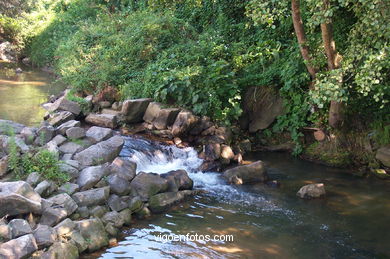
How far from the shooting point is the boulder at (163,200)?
24.1ft

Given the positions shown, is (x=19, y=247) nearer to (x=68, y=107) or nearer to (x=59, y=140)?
(x=59, y=140)

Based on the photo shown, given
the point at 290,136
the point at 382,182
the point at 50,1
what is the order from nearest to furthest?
the point at 382,182, the point at 290,136, the point at 50,1

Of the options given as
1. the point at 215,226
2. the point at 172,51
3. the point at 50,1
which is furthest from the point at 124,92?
the point at 50,1

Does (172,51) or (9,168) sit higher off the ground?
(172,51)

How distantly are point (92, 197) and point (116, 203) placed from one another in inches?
15.7

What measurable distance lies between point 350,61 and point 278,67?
10.6 ft

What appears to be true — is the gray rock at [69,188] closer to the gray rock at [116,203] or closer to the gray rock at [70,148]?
the gray rock at [116,203]

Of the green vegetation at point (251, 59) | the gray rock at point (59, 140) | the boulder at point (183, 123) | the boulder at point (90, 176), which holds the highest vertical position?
the green vegetation at point (251, 59)

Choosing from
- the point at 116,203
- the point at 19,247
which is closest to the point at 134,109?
the point at 116,203

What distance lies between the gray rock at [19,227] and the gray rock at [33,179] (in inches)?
40.1

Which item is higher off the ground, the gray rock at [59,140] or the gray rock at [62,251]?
the gray rock at [59,140]

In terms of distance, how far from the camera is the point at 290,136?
34.6 feet

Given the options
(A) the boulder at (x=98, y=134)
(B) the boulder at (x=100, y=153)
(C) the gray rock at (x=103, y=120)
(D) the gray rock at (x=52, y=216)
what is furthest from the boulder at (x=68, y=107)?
(D) the gray rock at (x=52, y=216)

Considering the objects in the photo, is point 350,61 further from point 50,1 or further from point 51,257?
point 50,1
